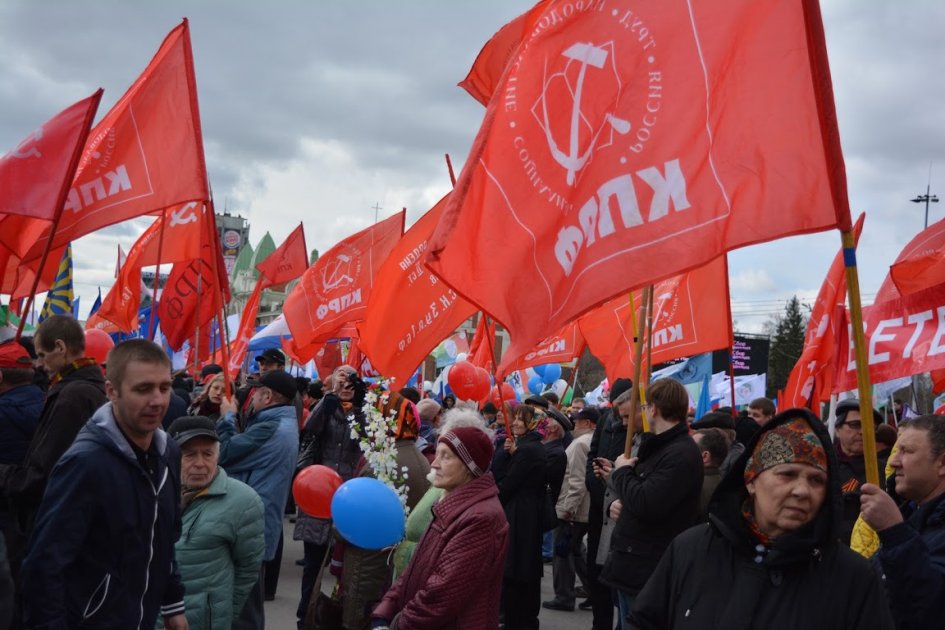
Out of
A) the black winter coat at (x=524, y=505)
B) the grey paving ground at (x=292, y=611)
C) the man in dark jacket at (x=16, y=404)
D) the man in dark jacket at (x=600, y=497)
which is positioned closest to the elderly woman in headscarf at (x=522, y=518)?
the black winter coat at (x=524, y=505)

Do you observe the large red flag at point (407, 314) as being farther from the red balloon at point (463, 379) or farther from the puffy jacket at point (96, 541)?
the puffy jacket at point (96, 541)

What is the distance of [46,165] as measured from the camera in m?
6.63

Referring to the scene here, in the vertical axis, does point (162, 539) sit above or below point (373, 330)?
below

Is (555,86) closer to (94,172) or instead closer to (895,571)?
(895,571)

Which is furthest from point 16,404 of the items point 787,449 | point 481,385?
point 481,385

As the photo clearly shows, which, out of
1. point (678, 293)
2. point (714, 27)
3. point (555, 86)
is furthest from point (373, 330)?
point (714, 27)

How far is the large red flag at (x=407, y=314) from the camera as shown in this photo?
7.62m

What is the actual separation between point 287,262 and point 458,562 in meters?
13.2

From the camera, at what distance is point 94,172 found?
6.88 m

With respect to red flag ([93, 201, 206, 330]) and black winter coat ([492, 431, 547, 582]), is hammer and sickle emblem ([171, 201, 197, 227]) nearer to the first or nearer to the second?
red flag ([93, 201, 206, 330])

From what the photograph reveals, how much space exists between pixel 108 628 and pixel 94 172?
13.9ft

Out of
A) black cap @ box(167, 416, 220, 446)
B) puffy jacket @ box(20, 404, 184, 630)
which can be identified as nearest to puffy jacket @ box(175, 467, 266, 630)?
black cap @ box(167, 416, 220, 446)

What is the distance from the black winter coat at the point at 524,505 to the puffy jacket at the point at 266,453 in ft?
5.66

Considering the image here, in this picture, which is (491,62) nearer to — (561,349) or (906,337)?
(906,337)
